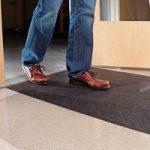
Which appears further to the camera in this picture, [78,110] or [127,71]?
[127,71]

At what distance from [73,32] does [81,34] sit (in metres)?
0.04

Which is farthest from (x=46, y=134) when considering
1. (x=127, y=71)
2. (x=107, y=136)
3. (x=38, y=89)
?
(x=127, y=71)

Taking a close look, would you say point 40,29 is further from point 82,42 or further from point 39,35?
point 82,42

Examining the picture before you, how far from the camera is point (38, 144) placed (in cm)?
87

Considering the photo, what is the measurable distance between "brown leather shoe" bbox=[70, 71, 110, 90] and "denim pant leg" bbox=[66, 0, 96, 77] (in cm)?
2

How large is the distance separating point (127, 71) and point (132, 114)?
27.0 inches

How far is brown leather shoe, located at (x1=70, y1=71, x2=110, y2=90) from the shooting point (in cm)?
137

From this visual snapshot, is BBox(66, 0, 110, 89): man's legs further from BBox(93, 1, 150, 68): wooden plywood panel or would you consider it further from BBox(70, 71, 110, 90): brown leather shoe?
BBox(93, 1, 150, 68): wooden plywood panel

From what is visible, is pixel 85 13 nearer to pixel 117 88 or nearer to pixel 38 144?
pixel 117 88

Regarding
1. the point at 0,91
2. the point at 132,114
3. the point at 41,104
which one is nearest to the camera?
the point at 132,114

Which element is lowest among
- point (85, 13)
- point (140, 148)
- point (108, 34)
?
point (140, 148)

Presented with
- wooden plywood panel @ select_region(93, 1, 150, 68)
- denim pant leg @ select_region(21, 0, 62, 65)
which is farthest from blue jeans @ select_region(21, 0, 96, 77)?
wooden plywood panel @ select_region(93, 1, 150, 68)

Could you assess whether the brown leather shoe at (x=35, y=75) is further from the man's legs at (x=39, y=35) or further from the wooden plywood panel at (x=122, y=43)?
the wooden plywood panel at (x=122, y=43)

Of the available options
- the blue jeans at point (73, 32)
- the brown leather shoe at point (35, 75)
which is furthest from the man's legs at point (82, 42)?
the brown leather shoe at point (35, 75)
